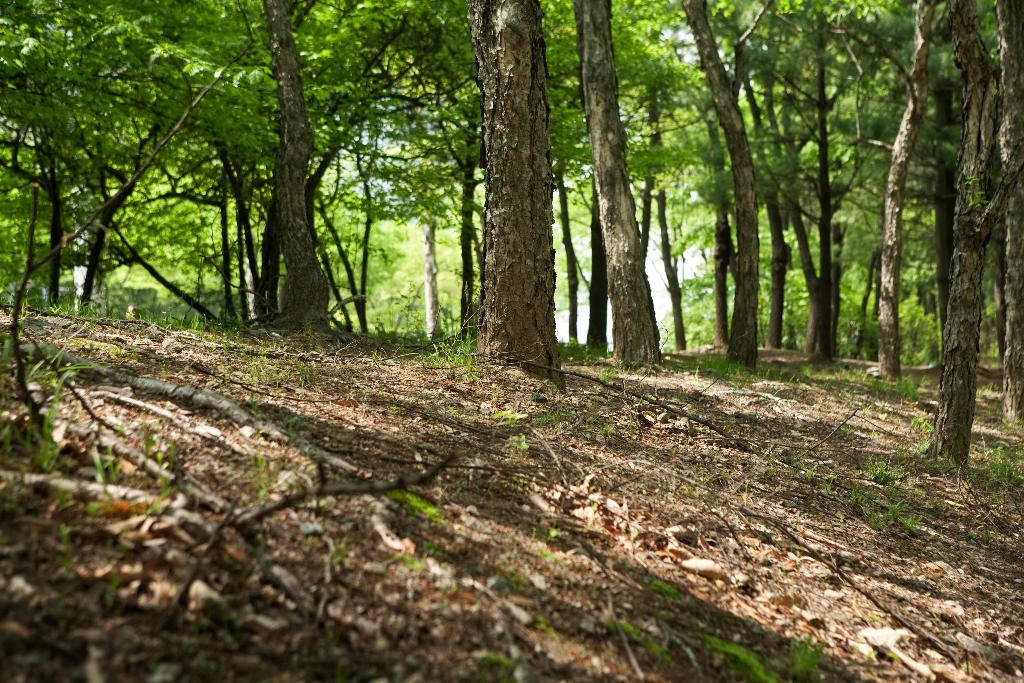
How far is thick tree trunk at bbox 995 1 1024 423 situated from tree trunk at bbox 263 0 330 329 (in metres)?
8.07

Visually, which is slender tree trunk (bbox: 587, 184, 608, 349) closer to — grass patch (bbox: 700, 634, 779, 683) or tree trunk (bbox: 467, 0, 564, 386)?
tree trunk (bbox: 467, 0, 564, 386)

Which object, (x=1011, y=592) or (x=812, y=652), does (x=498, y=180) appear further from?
(x=1011, y=592)

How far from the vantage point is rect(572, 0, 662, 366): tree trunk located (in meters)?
9.00

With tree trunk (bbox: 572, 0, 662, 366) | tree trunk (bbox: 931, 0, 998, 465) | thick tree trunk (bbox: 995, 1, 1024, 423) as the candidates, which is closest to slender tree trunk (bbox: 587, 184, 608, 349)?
tree trunk (bbox: 572, 0, 662, 366)

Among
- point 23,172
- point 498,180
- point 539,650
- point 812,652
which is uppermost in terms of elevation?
point 23,172

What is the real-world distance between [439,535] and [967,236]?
18.8ft

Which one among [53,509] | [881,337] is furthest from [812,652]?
[881,337]

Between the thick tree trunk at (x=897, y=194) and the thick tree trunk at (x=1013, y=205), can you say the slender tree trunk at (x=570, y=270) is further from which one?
the thick tree trunk at (x=1013, y=205)

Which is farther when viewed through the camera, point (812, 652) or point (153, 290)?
point (153, 290)

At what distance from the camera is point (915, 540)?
4477 millimetres

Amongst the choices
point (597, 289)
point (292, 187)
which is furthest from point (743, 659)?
point (597, 289)

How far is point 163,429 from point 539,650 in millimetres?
1821

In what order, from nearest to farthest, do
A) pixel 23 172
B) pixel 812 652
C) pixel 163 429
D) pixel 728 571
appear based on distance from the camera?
pixel 812 652, pixel 163 429, pixel 728 571, pixel 23 172

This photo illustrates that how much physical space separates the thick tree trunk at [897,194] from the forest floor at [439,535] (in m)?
7.38
